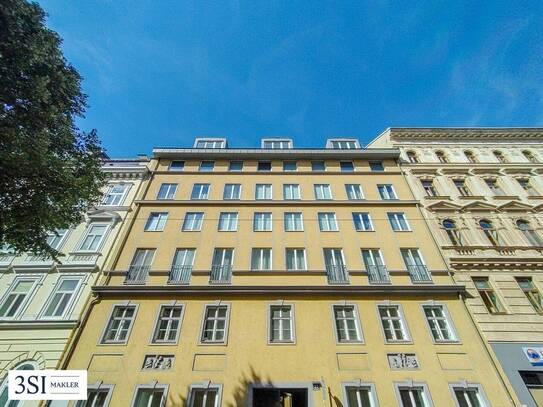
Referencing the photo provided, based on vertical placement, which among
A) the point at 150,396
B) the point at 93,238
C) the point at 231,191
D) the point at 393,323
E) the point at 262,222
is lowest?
the point at 150,396

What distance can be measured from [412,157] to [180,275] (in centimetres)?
2176

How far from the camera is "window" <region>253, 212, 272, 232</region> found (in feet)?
57.0

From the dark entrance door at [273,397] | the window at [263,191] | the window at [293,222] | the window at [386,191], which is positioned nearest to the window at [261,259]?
the window at [293,222]

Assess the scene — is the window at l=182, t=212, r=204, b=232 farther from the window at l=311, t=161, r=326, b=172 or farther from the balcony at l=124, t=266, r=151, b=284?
the window at l=311, t=161, r=326, b=172

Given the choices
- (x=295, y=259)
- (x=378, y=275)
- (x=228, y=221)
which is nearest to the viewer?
(x=378, y=275)

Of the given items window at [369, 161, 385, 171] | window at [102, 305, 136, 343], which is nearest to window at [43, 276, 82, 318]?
window at [102, 305, 136, 343]

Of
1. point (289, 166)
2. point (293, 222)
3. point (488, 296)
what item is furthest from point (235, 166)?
point (488, 296)

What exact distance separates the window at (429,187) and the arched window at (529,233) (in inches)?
216

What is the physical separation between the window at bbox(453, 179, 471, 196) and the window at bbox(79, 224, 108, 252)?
27.3 metres

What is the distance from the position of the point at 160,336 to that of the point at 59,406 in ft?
15.1

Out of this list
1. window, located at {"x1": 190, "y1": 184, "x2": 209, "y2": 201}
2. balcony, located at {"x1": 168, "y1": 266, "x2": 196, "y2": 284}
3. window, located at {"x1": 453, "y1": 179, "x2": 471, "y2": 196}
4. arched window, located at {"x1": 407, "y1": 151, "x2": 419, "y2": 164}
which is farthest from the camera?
arched window, located at {"x1": 407, "y1": 151, "x2": 419, "y2": 164}

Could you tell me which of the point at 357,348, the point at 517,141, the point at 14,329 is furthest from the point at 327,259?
the point at 517,141

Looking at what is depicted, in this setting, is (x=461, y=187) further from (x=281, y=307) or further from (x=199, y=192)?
(x=199, y=192)

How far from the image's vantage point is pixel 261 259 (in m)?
15.9
